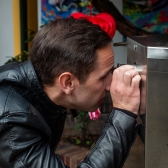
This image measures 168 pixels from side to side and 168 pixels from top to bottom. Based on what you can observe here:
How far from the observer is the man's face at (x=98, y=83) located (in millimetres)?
1520

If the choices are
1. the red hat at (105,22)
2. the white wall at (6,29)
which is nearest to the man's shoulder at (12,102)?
the red hat at (105,22)

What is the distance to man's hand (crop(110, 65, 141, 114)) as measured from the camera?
1.48 metres

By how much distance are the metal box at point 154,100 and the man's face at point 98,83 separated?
12cm

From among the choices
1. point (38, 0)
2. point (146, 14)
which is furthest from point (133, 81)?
point (38, 0)

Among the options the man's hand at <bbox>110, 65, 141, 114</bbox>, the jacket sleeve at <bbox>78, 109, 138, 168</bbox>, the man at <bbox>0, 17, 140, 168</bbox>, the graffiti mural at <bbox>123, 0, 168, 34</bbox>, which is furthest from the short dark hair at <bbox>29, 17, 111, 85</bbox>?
the graffiti mural at <bbox>123, 0, 168, 34</bbox>

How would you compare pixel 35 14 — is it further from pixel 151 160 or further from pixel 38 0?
pixel 151 160

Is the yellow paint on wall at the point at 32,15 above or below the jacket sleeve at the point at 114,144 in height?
above

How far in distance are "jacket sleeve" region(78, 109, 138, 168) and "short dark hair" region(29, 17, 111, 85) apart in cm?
21

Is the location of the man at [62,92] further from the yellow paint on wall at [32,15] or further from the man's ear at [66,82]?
the yellow paint on wall at [32,15]

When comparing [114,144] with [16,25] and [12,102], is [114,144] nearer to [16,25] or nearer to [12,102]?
[12,102]

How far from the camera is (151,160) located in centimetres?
149

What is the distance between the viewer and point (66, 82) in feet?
5.03

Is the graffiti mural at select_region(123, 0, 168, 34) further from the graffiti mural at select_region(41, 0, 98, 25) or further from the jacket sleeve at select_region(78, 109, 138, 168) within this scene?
the jacket sleeve at select_region(78, 109, 138, 168)

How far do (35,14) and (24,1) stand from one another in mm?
273
